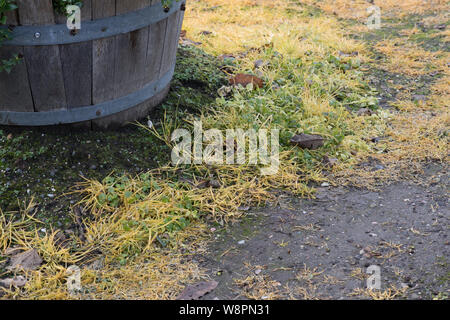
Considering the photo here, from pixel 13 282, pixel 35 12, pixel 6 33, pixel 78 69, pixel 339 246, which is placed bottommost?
pixel 13 282

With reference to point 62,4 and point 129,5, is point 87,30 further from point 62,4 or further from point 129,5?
point 129,5

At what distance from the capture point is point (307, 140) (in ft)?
11.4

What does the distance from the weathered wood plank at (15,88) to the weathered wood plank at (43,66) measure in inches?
1.2

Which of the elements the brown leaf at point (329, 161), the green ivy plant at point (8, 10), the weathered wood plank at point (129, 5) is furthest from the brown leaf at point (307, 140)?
the green ivy plant at point (8, 10)

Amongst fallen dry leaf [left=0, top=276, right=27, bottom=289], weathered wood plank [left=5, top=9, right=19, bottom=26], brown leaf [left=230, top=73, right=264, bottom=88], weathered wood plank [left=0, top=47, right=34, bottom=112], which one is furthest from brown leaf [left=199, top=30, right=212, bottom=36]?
fallen dry leaf [left=0, top=276, right=27, bottom=289]

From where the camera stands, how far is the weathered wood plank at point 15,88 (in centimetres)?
270

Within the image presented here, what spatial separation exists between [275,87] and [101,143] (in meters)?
1.67

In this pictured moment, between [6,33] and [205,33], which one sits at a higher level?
[6,33]

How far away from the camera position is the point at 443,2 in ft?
20.3

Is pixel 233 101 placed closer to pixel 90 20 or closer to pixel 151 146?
pixel 151 146

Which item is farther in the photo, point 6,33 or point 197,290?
point 6,33

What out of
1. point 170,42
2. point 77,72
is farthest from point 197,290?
point 170,42

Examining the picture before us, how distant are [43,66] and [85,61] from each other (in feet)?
0.76

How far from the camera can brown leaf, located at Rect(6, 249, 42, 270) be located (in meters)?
2.49
